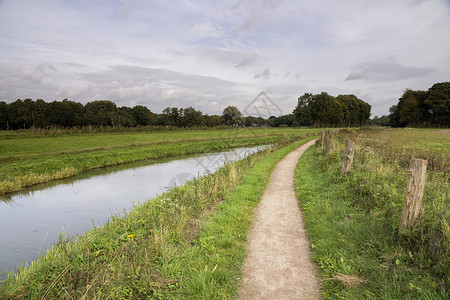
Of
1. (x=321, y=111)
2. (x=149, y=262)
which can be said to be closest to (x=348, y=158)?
(x=149, y=262)

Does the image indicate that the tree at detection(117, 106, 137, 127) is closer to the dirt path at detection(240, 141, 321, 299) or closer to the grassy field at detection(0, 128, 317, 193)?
the grassy field at detection(0, 128, 317, 193)

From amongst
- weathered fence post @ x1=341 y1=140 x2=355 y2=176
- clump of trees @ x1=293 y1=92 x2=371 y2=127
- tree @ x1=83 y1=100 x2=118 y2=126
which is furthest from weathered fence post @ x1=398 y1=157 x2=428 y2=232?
tree @ x1=83 y1=100 x2=118 y2=126

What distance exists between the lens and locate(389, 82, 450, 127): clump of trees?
6469 cm

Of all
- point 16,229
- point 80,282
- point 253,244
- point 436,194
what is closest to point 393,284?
point 253,244

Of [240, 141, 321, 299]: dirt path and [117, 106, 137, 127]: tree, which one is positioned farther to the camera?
[117, 106, 137, 127]: tree

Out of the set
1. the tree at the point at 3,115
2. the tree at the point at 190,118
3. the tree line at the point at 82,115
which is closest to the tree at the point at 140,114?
the tree line at the point at 82,115

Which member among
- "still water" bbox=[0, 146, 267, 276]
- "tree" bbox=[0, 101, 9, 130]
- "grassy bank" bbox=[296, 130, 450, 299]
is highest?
"tree" bbox=[0, 101, 9, 130]

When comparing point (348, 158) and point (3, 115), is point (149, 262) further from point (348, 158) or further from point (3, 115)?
point (3, 115)

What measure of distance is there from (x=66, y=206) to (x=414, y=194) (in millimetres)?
13360

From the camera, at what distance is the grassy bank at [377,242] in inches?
147

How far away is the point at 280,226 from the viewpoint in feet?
22.1

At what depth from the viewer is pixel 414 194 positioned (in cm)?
484

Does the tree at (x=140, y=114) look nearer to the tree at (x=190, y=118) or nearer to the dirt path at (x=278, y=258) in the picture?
the tree at (x=190, y=118)

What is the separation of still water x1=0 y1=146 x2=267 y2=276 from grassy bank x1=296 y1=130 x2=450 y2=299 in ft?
21.6
